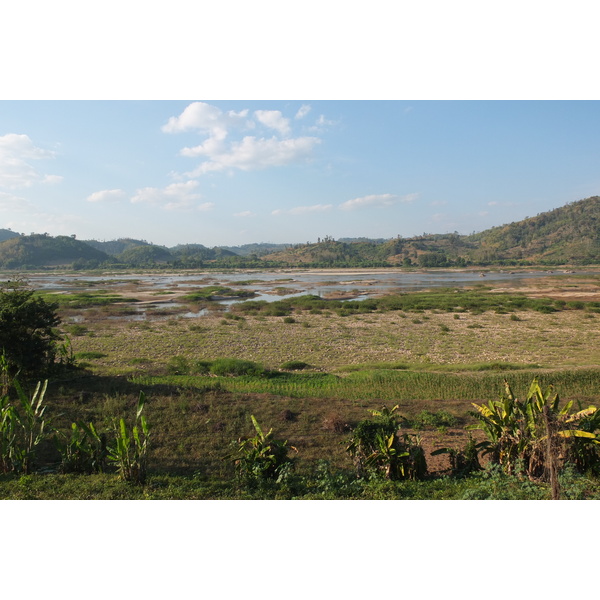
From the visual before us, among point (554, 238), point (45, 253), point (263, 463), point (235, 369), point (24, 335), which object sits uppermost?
point (554, 238)

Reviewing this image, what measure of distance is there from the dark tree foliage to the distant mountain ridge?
124 meters

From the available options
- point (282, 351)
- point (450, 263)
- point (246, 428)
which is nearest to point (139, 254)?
point (450, 263)

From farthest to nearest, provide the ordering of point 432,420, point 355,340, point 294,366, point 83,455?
point 355,340 → point 294,366 → point 432,420 → point 83,455

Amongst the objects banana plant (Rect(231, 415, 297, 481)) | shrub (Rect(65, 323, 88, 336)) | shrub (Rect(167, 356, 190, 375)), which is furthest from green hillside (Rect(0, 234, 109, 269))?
banana plant (Rect(231, 415, 297, 481))

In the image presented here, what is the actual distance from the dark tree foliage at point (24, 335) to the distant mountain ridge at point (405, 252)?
408ft

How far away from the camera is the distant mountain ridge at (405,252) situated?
128625 mm

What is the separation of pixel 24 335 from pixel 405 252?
6366 inches

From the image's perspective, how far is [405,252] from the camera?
162m

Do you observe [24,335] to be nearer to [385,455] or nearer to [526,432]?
[385,455]

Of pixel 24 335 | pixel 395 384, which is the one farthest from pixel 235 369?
pixel 24 335

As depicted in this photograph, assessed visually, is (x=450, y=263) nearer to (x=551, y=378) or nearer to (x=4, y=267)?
(x=551, y=378)

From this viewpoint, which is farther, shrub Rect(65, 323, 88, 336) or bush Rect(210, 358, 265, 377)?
shrub Rect(65, 323, 88, 336)

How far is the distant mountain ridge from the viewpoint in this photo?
128625mm

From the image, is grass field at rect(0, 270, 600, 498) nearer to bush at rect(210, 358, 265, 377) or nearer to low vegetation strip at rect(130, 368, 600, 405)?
low vegetation strip at rect(130, 368, 600, 405)
